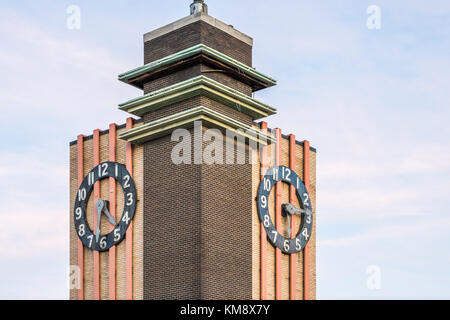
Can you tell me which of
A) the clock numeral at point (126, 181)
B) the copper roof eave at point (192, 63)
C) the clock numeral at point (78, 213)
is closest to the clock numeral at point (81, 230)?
the clock numeral at point (78, 213)

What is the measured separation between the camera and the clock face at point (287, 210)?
59.7 m

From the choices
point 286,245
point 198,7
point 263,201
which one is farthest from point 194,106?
point 286,245

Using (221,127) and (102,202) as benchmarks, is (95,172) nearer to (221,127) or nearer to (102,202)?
(102,202)

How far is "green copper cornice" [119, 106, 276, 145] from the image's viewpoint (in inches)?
2245

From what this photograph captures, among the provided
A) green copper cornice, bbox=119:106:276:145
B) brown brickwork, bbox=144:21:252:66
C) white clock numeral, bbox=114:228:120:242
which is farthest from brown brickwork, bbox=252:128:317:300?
white clock numeral, bbox=114:228:120:242

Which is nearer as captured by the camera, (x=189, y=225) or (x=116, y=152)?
(x=189, y=225)

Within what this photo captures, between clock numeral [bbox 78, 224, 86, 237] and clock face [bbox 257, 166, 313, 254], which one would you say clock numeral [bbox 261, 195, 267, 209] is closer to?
clock face [bbox 257, 166, 313, 254]

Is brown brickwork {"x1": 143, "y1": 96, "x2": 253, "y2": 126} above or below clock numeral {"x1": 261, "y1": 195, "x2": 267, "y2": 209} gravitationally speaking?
above

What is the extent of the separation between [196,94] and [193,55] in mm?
1806

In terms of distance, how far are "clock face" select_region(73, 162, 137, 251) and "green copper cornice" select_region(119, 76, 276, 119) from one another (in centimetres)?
293

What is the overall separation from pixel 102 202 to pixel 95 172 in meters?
1.87

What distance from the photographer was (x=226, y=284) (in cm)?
5672
